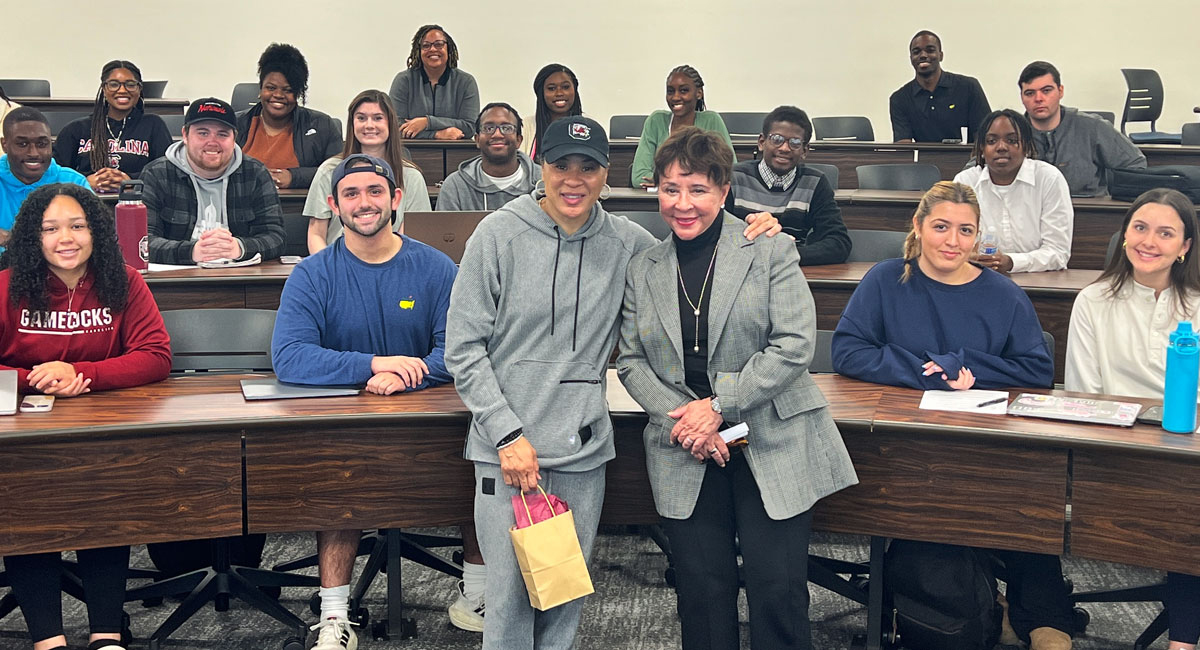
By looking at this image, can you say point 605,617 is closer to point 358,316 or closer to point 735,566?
point 735,566

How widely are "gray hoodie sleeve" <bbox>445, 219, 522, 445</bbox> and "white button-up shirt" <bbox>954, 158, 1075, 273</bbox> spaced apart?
2.54m

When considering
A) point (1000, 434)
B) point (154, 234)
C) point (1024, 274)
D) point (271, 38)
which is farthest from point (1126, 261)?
point (271, 38)

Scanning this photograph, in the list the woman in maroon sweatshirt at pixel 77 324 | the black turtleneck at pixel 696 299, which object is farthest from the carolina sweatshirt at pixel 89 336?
the black turtleneck at pixel 696 299

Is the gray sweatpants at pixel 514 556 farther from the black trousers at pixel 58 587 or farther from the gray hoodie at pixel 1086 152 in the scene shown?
the gray hoodie at pixel 1086 152

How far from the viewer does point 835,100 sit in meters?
9.54

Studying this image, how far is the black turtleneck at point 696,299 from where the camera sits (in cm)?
247

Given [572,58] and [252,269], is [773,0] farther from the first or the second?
[252,269]

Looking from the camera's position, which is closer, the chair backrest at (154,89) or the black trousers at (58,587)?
the black trousers at (58,587)

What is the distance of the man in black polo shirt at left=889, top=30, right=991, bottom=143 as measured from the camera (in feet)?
24.2

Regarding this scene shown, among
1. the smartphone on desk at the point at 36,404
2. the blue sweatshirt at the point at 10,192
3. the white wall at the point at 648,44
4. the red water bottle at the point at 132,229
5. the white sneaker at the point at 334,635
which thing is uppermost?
the white wall at the point at 648,44

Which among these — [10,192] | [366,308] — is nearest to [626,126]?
[10,192]

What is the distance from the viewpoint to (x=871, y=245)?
14.9 ft

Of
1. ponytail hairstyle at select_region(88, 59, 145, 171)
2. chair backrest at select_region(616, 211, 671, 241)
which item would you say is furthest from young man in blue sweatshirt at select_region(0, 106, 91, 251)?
chair backrest at select_region(616, 211, 671, 241)

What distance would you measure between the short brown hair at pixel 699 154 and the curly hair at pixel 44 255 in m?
1.45
